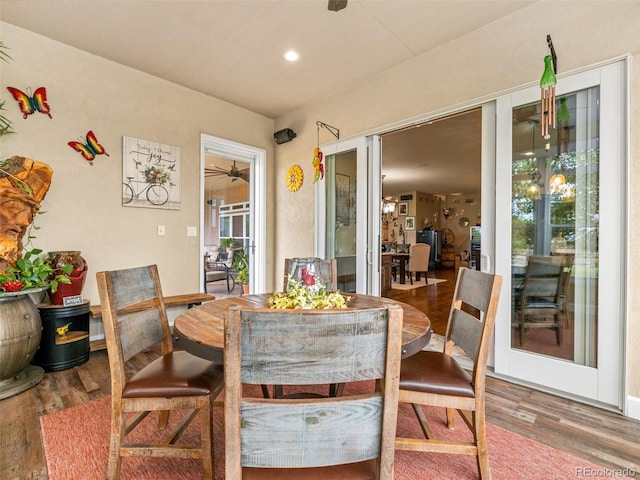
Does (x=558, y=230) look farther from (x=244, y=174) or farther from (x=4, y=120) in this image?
(x=4, y=120)

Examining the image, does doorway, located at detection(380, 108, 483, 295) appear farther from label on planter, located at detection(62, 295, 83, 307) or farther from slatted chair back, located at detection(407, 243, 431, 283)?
label on planter, located at detection(62, 295, 83, 307)

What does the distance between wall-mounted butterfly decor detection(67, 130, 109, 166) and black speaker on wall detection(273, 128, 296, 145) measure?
209 cm

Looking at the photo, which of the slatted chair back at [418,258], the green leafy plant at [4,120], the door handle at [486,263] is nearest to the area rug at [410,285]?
the slatted chair back at [418,258]

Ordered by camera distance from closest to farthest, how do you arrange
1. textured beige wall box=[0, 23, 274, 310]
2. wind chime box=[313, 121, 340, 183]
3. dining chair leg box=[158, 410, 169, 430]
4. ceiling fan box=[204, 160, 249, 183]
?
dining chair leg box=[158, 410, 169, 430], textured beige wall box=[0, 23, 274, 310], wind chime box=[313, 121, 340, 183], ceiling fan box=[204, 160, 249, 183]

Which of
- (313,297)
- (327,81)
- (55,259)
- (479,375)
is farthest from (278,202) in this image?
(479,375)

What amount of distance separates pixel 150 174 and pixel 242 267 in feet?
6.43

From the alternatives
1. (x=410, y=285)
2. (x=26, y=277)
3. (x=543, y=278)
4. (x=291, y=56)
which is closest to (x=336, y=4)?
(x=291, y=56)

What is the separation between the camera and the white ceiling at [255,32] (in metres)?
2.46

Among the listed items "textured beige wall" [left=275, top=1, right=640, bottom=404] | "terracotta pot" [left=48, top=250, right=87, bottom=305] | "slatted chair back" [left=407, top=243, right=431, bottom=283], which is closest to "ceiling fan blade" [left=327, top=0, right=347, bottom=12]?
"textured beige wall" [left=275, top=1, right=640, bottom=404]

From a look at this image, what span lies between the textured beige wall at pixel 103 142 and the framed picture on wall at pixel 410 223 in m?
8.28

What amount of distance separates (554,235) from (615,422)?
1.19 meters

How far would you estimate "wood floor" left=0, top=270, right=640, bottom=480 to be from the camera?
5.17 ft

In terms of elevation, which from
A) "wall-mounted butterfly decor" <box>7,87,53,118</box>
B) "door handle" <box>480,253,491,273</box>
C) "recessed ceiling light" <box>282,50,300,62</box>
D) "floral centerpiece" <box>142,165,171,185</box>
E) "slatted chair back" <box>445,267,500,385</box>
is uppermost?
"recessed ceiling light" <box>282,50,300,62</box>

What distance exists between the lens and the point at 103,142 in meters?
3.22
